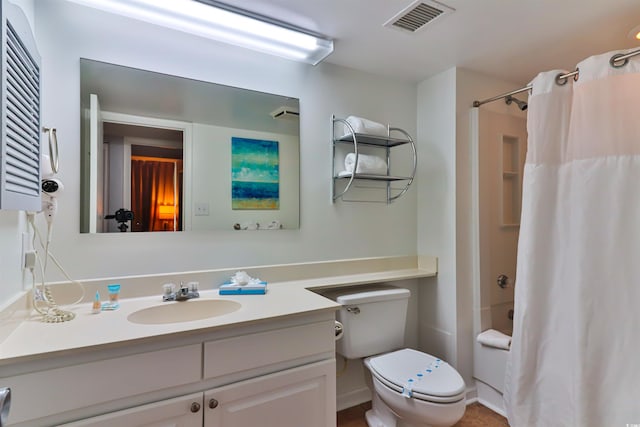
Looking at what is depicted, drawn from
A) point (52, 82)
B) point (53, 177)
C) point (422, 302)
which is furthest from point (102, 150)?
point (422, 302)

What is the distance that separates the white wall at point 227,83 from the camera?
1.37 m

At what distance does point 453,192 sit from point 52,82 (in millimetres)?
2141

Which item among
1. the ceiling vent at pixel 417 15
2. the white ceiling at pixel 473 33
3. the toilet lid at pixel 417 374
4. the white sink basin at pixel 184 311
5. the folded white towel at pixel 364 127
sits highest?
the white ceiling at pixel 473 33

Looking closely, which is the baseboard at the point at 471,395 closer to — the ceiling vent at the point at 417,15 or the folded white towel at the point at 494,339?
the folded white towel at the point at 494,339

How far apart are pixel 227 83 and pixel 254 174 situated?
0.50 metres

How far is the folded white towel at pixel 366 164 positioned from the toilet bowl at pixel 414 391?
1.06m

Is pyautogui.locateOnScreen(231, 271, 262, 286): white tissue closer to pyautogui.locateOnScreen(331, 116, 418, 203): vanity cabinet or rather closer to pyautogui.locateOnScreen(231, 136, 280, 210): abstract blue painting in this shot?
pyautogui.locateOnScreen(231, 136, 280, 210): abstract blue painting

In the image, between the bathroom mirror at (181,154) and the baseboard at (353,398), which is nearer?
the bathroom mirror at (181,154)

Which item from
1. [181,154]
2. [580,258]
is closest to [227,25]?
[181,154]

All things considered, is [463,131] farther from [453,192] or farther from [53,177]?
[53,177]

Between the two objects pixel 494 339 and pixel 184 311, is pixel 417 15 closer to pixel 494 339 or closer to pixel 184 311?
pixel 184 311

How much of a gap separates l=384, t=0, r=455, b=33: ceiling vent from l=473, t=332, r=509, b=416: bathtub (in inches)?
73.2

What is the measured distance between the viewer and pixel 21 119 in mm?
892

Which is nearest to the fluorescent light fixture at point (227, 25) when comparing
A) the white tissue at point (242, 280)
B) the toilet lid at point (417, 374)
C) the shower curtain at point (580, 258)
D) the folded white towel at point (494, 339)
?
the white tissue at point (242, 280)
